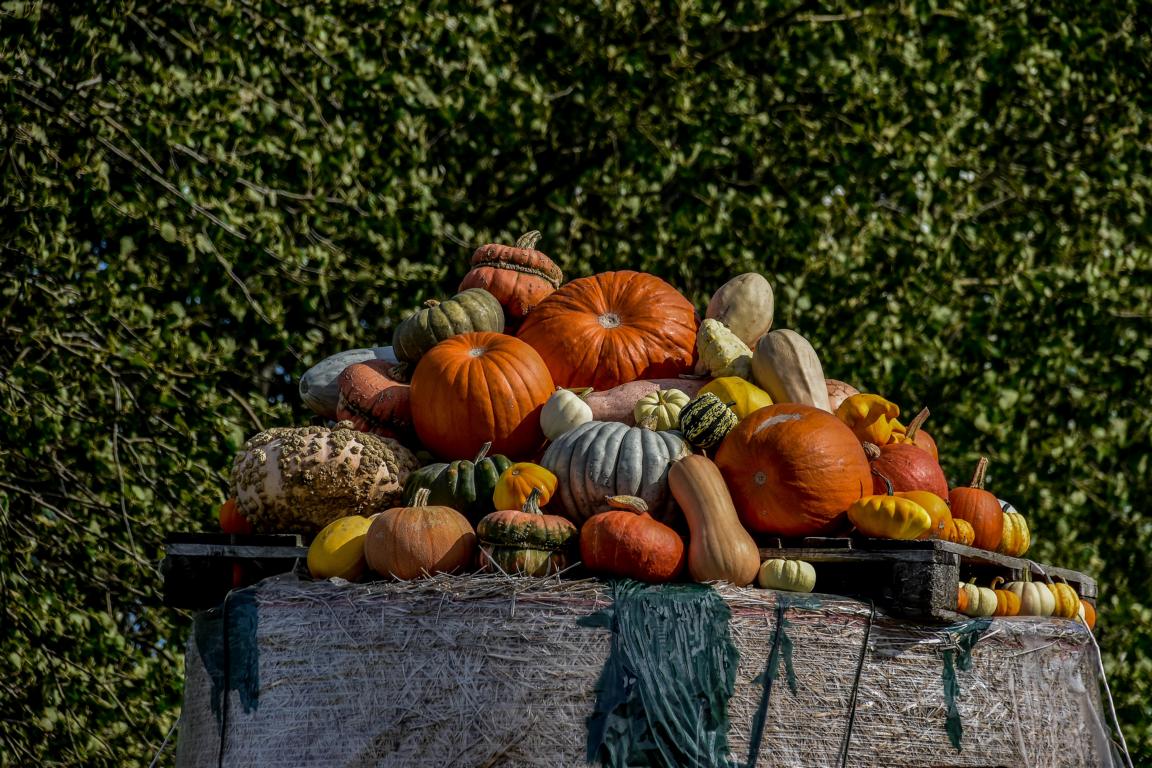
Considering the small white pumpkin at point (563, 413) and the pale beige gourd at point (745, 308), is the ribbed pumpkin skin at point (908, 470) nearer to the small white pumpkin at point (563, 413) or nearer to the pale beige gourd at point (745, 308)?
the pale beige gourd at point (745, 308)

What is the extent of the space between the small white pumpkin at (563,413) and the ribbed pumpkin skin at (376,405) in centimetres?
61

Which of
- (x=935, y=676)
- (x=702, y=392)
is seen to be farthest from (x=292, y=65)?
(x=935, y=676)

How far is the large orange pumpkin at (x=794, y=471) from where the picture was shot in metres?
4.16

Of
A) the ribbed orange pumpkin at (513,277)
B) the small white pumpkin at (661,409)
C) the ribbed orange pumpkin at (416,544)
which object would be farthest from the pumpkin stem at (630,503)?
the ribbed orange pumpkin at (513,277)

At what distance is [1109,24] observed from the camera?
28.0 ft

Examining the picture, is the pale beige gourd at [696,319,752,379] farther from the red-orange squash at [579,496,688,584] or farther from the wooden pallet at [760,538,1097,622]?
the red-orange squash at [579,496,688,584]

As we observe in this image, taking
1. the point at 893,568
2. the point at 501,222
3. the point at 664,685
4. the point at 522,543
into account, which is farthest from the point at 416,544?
the point at 501,222

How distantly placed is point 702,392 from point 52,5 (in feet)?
12.9

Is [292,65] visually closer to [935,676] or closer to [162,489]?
[162,489]

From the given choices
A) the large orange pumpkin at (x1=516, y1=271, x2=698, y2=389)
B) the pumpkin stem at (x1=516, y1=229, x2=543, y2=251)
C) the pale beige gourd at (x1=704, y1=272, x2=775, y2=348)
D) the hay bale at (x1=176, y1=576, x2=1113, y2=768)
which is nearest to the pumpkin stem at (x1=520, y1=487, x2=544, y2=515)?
the hay bale at (x1=176, y1=576, x2=1113, y2=768)

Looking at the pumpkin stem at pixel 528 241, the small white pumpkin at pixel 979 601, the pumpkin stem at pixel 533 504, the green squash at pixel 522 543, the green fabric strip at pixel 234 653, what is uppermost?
the pumpkin stem at pixel 528 241

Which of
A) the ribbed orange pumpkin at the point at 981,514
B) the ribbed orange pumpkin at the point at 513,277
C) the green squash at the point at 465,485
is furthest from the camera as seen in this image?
the ribbed orange pumpkin at the point at 513,277

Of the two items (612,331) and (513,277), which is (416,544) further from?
(513,277)

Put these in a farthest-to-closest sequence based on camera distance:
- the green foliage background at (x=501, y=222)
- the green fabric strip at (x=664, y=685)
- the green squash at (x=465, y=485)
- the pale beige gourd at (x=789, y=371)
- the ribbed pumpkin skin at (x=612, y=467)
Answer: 1. the green foliage background at (x=501, y=222)
2. the pale beige gourd at (x=789, y=371)
3. the green squash at (x=465, y=485)
4. the ribbed pumpkin skin at (x=612, y=467)
5. the green fabric strip at (x=664, y=685)
